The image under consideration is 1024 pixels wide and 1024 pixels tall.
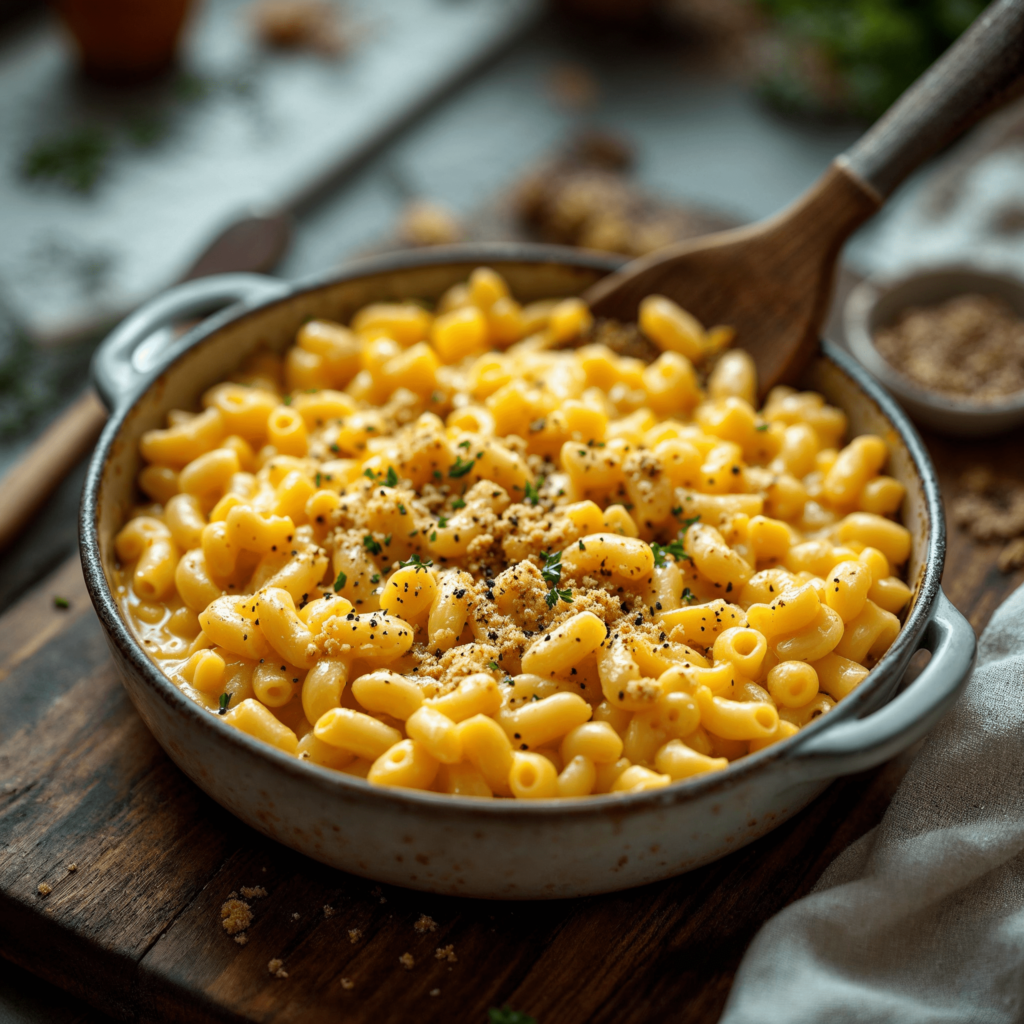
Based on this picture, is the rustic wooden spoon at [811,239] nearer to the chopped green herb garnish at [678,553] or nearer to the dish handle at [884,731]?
the chopped green herb garnish at [678,553]

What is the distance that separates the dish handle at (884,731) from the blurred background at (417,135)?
1.96m

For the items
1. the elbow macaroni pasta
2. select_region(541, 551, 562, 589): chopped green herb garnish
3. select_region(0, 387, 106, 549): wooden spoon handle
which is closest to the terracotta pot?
select_region(0, 387, 106, 549): wooden spoon handle

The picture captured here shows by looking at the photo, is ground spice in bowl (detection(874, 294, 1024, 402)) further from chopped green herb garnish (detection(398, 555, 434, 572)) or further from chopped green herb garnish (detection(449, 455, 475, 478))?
chopped green herb garnish (detection(398, 555, 434, 572))

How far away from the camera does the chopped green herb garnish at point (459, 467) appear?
2.27 metres

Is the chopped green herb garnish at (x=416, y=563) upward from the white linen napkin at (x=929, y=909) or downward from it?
upward

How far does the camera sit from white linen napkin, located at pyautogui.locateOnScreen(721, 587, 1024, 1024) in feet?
5.72

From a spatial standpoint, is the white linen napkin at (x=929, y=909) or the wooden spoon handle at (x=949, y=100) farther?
the wooden spoon handle at (x=949, y=100)

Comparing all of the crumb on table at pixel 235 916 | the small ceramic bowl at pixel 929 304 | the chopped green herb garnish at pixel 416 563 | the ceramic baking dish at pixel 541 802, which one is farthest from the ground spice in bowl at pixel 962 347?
the crumb on table at pixel 235 916

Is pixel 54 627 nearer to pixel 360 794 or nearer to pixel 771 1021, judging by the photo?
pixel 360 794

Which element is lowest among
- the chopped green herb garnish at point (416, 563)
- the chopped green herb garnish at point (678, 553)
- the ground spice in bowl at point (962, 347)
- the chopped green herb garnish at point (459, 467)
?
the ground spice in bowl at point (962, 347)

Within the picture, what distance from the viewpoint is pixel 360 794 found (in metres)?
1.62

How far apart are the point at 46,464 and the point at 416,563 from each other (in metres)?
1.39

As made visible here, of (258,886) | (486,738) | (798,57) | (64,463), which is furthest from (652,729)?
(798,57)

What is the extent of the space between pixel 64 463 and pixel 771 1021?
2.28 metres
